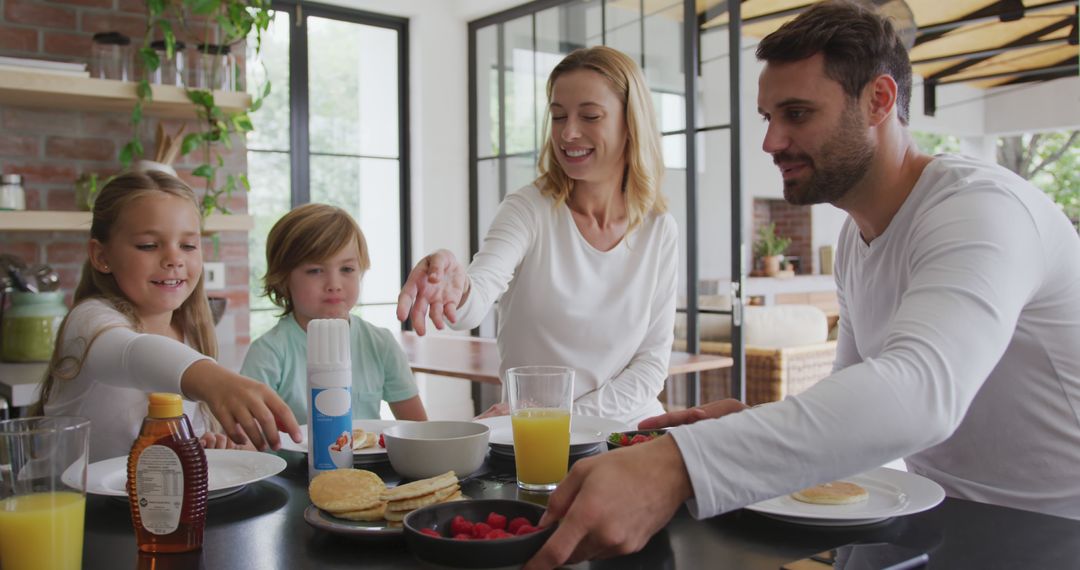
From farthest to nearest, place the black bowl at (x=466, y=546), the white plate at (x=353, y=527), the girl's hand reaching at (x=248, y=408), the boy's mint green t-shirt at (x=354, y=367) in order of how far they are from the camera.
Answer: the boy's mint green t-shirt at (x=354, y=367) < the girl's hand reaching at (x=248, y=408) < the white plate at (x=353, y=527) < the black bowl at (x=466, y=546)

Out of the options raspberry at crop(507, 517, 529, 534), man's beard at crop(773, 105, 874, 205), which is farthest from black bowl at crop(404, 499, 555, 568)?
man's beard at crop(773, 105, 874, 205)

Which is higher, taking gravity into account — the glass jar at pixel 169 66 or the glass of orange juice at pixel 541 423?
the glass jar at pixel 169 66

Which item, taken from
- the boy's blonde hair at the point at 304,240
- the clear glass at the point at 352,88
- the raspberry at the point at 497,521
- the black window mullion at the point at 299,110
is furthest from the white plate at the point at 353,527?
the clear glass at the point at 352,88

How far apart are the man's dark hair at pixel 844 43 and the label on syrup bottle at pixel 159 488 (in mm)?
1009

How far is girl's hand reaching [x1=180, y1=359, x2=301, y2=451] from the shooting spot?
40.4 inches

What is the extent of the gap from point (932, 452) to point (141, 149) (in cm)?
299

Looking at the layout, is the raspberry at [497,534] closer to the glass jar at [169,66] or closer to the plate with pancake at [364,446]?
the plate with pancake at [364,446]

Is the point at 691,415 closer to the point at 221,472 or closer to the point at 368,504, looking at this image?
the point at 368,504

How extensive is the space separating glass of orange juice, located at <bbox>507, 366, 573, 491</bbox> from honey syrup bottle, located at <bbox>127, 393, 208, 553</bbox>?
37cm

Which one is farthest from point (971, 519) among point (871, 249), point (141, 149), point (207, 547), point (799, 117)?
point (141, 149)

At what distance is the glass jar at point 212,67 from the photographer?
10.9 ft

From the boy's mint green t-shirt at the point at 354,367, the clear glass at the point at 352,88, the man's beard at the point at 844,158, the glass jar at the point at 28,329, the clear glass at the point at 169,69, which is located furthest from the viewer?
the clear glass at the point at 352,88

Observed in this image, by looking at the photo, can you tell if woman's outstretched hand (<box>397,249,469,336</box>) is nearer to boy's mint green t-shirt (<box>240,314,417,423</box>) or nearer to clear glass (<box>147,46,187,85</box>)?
boy's mint green t-shirt (<box>240,314,417,423</box>)

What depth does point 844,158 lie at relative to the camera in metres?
1.33
